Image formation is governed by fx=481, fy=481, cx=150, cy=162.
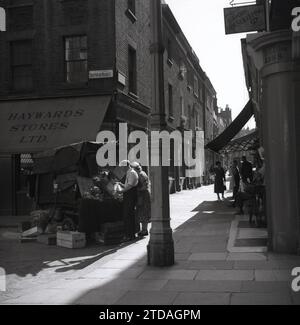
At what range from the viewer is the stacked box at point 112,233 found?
10844mm

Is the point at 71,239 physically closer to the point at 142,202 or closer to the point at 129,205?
the point at 129,205

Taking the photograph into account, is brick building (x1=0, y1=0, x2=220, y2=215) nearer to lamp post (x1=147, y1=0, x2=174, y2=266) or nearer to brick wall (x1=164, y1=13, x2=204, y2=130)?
lamp post (x1=147, y1=0, x2=174, y2=266)

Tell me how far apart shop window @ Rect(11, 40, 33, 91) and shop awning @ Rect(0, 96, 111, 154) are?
0.87 metres

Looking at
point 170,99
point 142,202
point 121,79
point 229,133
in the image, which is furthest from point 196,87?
point 142,202

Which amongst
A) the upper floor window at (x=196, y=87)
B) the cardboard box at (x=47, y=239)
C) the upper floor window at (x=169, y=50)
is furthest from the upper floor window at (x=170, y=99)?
the cardboard box at (x=47, y=239)

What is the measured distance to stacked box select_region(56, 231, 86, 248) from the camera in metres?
10.5

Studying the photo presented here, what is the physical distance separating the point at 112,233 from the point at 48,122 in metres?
7.73

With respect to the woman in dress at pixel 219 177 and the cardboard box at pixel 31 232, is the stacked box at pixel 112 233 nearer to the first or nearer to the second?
the cardboard box at pixel 31 232

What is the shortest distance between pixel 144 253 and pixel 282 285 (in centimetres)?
354

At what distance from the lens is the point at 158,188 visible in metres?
8.12

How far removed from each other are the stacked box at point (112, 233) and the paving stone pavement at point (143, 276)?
45 cm

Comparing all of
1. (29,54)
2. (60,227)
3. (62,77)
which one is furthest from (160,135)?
(29,54)

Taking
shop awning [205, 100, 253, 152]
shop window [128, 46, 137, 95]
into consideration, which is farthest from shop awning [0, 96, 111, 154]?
shop awning [205, 100, 253, 152]

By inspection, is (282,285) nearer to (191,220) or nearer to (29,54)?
(191,220)
